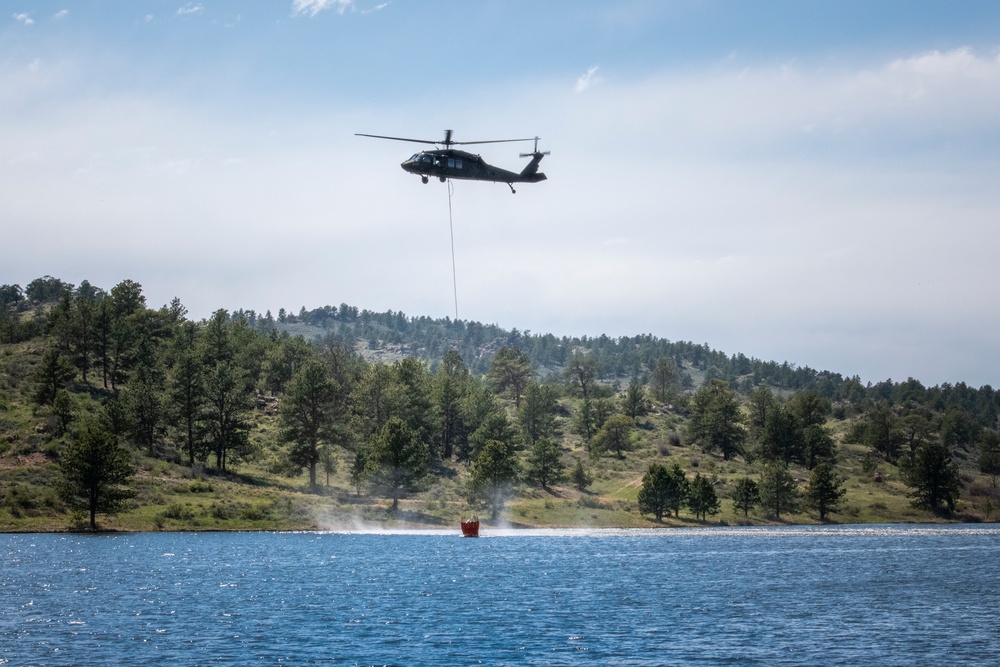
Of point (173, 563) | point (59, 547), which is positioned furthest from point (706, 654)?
point (59, 547)

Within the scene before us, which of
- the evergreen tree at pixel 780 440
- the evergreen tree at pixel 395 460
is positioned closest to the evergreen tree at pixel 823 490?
the evergreen tree at pixel 780 440

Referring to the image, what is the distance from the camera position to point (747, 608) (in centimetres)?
6072

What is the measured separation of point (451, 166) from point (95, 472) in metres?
63.3

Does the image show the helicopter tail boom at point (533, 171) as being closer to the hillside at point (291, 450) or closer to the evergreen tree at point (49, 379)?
the hillside at point (291, 450)

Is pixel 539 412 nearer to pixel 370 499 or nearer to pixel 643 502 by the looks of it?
pixel 643 502

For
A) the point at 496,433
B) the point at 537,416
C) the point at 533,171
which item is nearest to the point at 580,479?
the point at 496,433

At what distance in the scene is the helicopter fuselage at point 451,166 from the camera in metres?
69.2

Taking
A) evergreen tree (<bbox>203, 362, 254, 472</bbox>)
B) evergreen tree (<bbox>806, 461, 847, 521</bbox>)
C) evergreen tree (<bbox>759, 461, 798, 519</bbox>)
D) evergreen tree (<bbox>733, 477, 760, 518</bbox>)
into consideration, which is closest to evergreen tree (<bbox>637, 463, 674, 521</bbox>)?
evergreen tree (<bbox>733, 477, 760, 518</bbox>)

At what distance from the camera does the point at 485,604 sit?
202ft

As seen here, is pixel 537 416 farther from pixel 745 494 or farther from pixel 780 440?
pixel 780 440

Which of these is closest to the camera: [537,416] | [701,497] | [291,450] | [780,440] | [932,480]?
[291,450]

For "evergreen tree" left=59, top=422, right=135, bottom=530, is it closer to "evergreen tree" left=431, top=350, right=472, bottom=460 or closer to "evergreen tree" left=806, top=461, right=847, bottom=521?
"evergreen tree" left=431, top=350, right=472, bottom=460

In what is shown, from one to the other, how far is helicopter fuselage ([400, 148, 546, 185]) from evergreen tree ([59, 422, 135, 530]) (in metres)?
59.4

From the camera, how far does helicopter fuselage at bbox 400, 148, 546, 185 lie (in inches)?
2726
